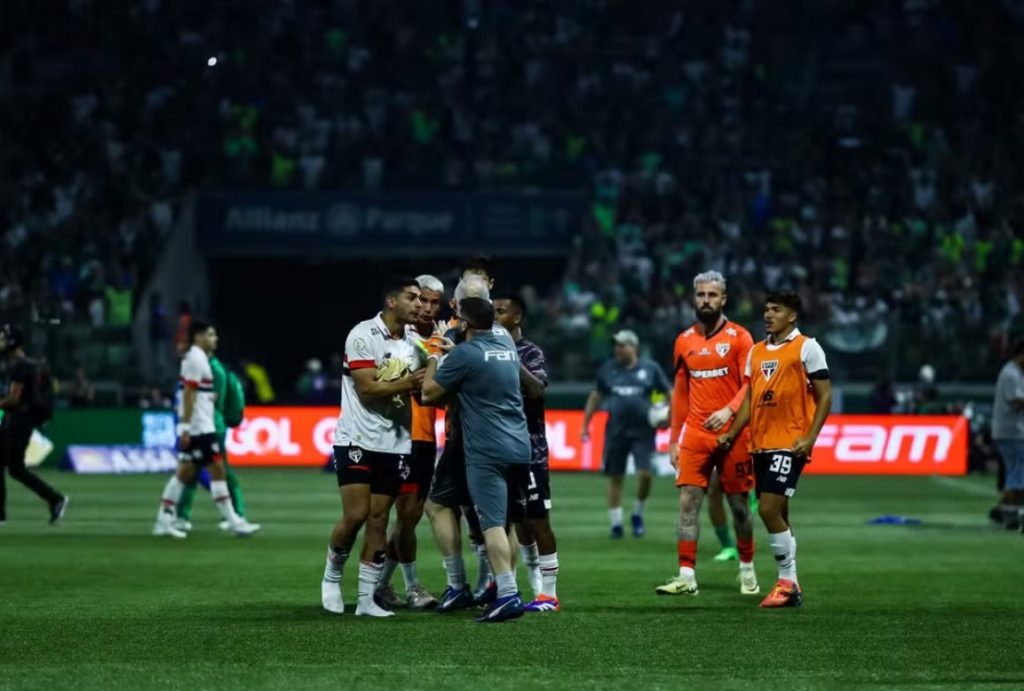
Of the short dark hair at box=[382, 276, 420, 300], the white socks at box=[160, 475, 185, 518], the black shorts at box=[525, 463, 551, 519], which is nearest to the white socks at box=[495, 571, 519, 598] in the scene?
the black shorts at box=[525, 463, 551, 519]

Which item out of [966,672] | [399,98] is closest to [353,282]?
[399,98]

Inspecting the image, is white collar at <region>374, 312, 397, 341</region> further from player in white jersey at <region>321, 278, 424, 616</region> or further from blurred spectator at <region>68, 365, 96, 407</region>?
blurred spectator at <region>68, 365, 96, 407</region>

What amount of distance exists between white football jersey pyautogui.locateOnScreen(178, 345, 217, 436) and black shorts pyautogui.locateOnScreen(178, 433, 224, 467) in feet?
0.23

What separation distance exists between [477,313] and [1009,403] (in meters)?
11.0

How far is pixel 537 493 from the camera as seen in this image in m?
13.2

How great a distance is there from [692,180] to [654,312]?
613 centimetres

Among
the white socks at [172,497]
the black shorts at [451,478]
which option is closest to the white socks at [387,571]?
the black shorts at [451,478]

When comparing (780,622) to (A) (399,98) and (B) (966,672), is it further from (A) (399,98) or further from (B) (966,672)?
(A) (399,98)

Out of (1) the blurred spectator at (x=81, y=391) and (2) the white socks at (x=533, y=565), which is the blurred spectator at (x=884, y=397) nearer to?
(1) the blurred spectator at (x=81, y=391)

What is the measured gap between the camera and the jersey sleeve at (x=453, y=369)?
12.2 m

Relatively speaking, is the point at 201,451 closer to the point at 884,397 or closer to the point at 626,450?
the point at 626,450

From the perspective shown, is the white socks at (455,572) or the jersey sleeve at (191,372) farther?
the jersey sleeve at (191,372)

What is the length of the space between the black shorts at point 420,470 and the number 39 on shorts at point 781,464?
248 centimetres

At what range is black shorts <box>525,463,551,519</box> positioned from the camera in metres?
13.1
